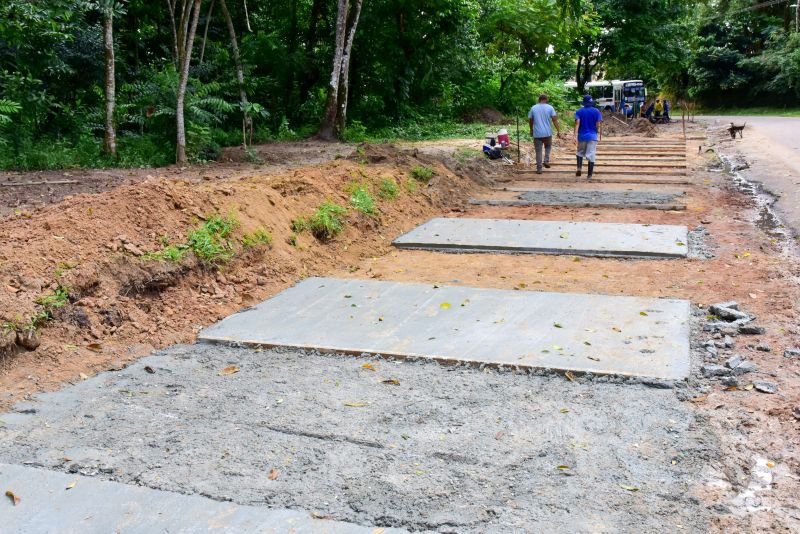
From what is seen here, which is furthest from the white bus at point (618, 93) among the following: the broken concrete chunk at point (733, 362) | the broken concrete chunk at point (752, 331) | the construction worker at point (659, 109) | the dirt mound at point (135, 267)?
the broken concrete chunk at point (733, 362)

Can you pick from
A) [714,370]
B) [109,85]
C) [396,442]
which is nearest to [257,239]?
[396,442]

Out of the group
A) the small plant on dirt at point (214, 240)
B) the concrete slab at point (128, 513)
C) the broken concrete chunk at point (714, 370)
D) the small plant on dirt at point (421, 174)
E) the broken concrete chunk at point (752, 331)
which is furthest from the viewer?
the small plant on dirt at point (421, 174)

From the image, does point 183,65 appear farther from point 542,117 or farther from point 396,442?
point 396,442

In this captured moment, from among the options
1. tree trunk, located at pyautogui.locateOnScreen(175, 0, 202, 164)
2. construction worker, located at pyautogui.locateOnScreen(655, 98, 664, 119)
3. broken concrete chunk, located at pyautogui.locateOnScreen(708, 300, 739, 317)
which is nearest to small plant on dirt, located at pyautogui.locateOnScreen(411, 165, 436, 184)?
tree trunk, located at pyautogui.locateOnScreen(175, 0, 202, 164)

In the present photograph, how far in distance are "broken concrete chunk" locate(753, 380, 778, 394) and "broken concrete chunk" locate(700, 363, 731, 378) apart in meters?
0.20

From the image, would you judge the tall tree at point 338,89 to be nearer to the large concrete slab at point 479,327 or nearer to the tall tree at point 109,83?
the tall tree at point 109,83

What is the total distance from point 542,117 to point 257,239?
9472mm

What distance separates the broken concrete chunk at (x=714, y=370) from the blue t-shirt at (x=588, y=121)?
10.7 metres

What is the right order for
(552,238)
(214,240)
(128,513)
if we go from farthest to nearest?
(552,238)
(214,240)
(128,513)

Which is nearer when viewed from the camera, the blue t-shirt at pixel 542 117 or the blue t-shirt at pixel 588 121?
the blue t-shirt at pixel 588 121

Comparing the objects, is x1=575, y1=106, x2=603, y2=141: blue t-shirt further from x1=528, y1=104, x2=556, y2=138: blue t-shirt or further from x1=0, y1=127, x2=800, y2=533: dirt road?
x1=0, y1=127, x2=800, y2=533: dirt road

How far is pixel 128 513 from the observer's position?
3510 millimetres

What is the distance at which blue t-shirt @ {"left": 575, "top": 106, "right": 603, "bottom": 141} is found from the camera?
15062mm

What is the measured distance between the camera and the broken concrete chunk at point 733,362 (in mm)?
5125
